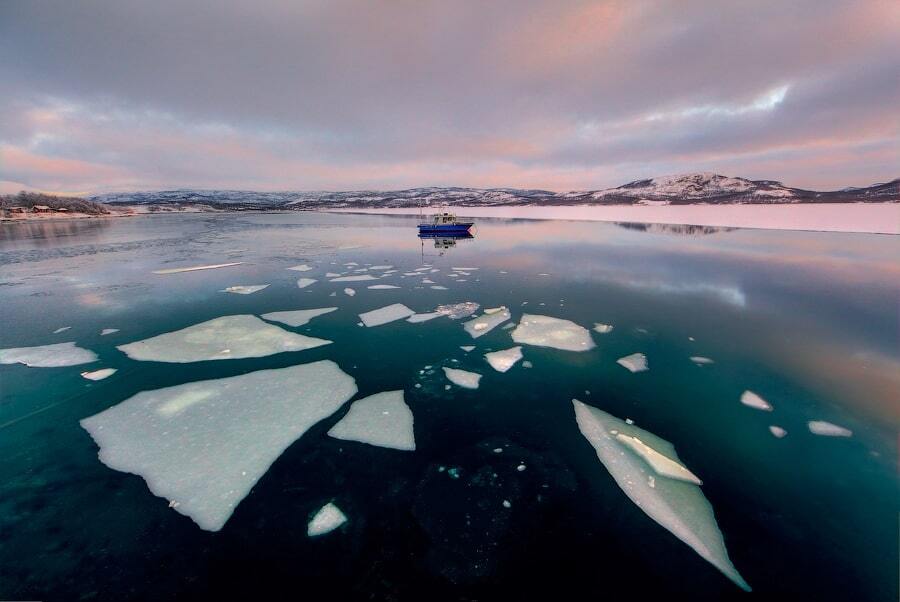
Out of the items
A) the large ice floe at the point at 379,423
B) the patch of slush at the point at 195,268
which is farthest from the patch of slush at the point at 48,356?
the patch of slush at the point at 195,268

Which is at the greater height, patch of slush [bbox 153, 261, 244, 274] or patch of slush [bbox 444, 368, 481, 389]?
patch of slush [bbox 153, 261, 244, 274]

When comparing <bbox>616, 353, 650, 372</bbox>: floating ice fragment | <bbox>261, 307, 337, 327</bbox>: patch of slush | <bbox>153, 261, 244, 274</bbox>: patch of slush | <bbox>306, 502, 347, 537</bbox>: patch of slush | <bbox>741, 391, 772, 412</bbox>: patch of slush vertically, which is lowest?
<bbox>306, 502, 347, 537</bbox>: patch of slush

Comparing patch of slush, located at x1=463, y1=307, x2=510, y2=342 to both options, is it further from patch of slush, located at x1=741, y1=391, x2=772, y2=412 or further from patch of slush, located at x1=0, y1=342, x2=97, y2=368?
patch of slush, located at x1=0, y1=342, x2=97, y2=368

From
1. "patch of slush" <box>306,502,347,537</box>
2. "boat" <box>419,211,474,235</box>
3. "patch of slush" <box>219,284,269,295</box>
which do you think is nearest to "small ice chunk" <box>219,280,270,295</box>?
"patch of slush" <box>219,284,269,295</box>

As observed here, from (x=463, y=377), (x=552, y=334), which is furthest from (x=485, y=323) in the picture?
(x=463, y=377)

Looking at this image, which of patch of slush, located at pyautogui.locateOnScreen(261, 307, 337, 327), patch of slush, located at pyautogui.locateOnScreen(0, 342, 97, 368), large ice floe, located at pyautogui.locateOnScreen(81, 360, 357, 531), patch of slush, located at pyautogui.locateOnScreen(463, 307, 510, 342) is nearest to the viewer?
large ice floe, located at pyautogui.locateOnScreen(81, 360, 357, 531)

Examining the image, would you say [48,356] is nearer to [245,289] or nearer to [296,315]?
[296,315]

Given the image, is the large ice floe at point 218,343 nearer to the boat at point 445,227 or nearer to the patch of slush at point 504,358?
the patch of slush at point 504,358
